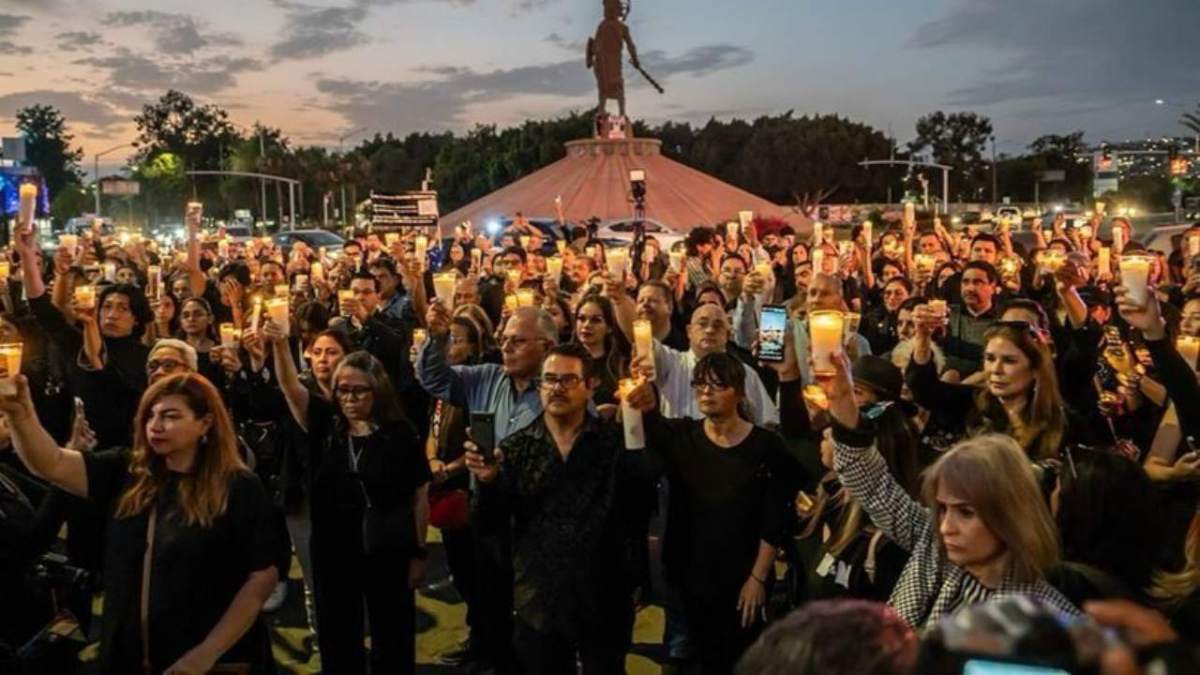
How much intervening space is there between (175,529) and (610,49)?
37.3 m

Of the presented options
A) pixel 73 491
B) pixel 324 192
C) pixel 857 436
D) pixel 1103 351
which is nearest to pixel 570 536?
pixel 857 436

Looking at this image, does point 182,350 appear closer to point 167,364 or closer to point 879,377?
point 167,364

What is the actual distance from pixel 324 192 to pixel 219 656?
256 feet

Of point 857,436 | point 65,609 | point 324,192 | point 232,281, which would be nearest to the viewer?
point 857,436

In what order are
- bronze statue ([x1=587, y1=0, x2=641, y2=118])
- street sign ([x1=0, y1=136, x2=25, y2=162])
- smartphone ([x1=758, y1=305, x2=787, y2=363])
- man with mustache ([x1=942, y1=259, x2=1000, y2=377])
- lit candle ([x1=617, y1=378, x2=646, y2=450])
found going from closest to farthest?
lit candle ([x1=617, y1=378, x2=646, y2=450]) → smartphone ([x1=758, y1=305, x2=787, y2=363]) → man with mustache ([x1=942, y1=259, x2=1000, y2=377]) → bronze statue ([x1=587, y1=0, x2=641, y2=118]) → street sign ([x1=0, y1=136, x2=25, y2=162])

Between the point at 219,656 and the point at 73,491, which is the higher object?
the point at 73,491

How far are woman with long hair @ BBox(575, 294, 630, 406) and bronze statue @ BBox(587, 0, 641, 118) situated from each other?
33706 mm

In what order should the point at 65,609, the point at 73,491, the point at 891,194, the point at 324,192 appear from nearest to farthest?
the point at 73,491 → the point at 65,609 → the point at 324,192 → the point at 891,194

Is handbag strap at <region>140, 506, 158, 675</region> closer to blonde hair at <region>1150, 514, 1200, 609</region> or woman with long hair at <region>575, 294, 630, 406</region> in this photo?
woman with long hair at <region>575, 294, 630, 406</region>

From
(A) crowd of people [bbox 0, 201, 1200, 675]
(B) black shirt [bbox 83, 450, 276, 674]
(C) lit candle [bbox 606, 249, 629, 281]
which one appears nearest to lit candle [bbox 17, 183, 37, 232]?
(A) crowd of people [bbox 0, 201, 1200, 675]

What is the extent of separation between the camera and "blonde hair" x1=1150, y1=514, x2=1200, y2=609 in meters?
3.00

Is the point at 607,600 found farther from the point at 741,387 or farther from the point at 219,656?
the point at 219,656

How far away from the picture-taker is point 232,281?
903cm

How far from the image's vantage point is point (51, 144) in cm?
11569
